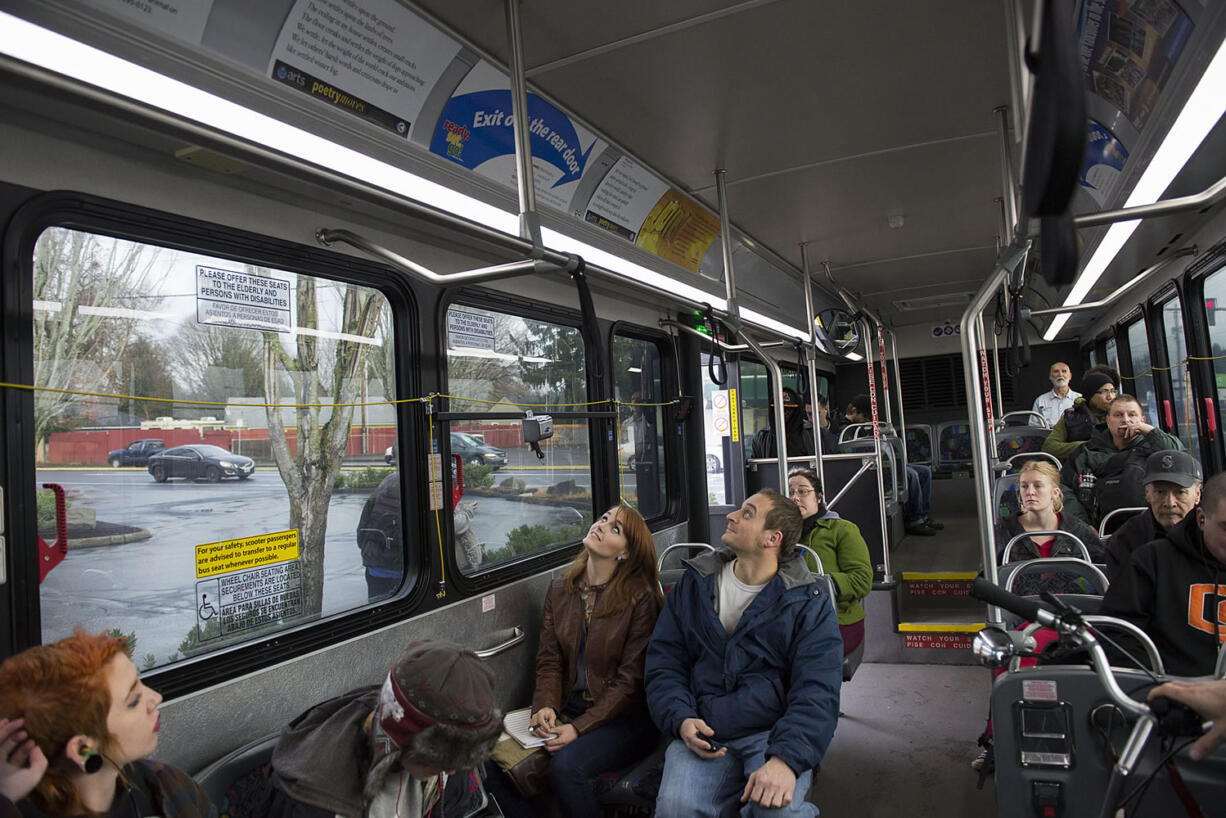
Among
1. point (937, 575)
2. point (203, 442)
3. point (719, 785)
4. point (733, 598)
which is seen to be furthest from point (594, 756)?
point (937, 575)

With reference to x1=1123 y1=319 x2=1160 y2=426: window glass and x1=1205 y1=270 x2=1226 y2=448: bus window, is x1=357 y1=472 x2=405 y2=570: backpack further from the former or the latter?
x1=1123 y1=319 x2=1160 y2=426: window glass

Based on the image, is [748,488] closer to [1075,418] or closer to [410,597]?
[1075,418]

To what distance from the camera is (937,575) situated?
20.0ft

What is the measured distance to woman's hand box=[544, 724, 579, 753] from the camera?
3035mm

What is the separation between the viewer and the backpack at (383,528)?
10.6 ft

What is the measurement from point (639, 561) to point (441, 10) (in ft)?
7.83

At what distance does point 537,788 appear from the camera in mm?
3025

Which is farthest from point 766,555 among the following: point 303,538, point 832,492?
point 832,492

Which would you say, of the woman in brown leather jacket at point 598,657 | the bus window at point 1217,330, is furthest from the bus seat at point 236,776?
the bus window at point 1217,330

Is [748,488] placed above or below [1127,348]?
below

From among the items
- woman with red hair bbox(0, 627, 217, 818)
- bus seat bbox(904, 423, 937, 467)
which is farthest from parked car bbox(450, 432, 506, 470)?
bus seat bbox(904, 423, 937, 467)

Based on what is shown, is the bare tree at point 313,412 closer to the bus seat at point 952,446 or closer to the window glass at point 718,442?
the window glass at point 718,442

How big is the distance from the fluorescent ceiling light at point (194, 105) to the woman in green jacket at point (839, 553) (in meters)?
2.60

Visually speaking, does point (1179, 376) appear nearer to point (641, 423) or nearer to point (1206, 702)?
point (641, 423)
